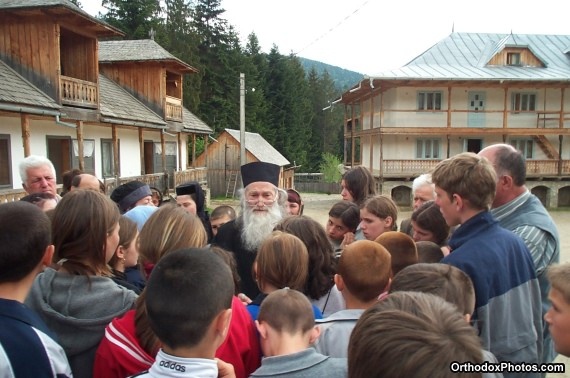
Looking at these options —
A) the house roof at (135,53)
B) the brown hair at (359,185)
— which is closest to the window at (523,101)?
the house roof at (135,53)

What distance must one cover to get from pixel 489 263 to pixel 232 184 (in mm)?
32936

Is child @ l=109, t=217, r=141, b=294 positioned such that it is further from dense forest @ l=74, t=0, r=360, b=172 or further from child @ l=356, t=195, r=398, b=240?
dense forest @ l=74, t=0, r=360, b=172

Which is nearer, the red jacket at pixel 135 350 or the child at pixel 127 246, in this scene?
the red jacket at pixel 135 350

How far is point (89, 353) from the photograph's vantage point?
2.10 m

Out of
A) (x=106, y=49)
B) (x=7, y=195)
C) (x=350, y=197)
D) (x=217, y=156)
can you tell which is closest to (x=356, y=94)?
(x=217, y=156)

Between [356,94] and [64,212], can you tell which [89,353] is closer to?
[64,212]

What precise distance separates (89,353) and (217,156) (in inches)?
1314

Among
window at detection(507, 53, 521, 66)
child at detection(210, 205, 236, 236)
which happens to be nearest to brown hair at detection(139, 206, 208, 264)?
child at detection(210, 205, 236, 236)

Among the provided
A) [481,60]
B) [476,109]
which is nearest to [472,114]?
[476,109]

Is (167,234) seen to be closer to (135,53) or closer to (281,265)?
(281,265)

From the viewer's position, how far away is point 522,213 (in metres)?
2.93

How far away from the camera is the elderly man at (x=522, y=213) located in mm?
2775

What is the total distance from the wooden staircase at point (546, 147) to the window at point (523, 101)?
2011mm

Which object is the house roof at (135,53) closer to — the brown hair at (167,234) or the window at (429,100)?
the window at (429,100)
